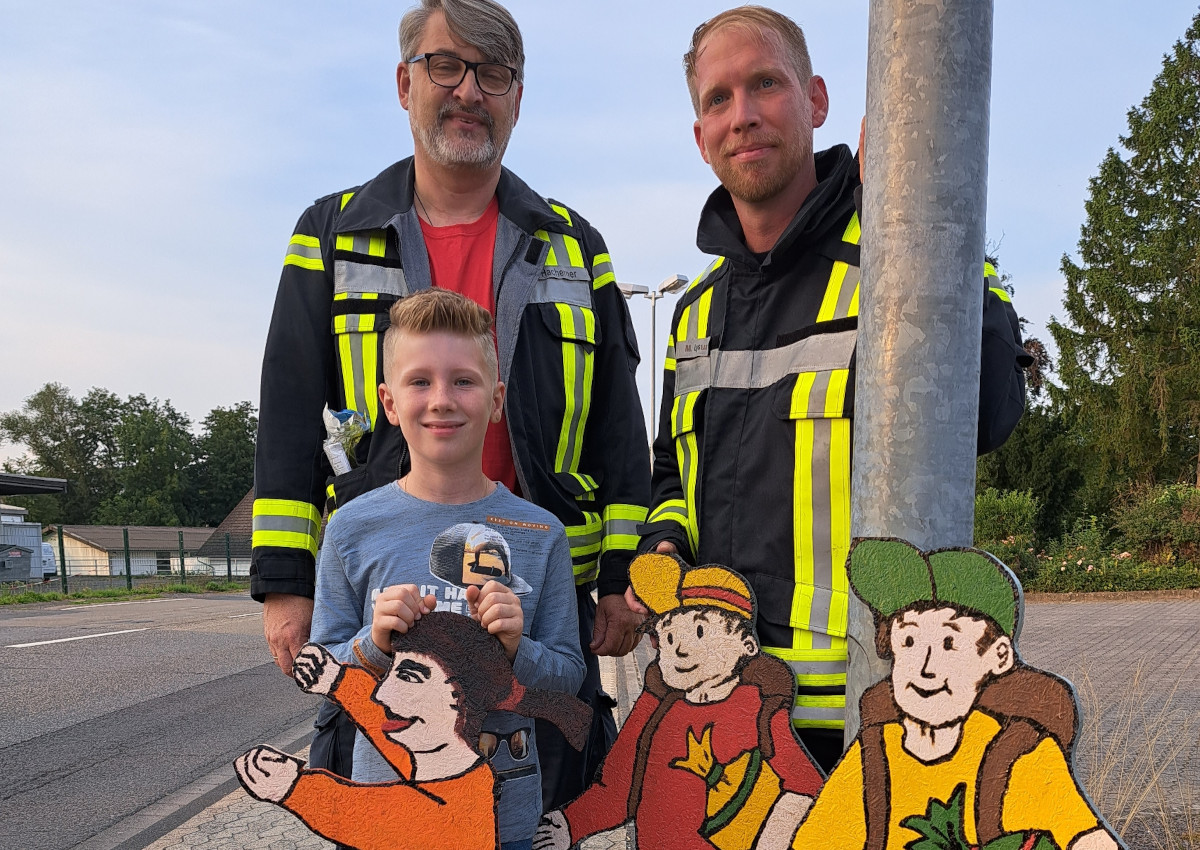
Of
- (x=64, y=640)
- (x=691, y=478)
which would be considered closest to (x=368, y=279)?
(x=691, y=478)

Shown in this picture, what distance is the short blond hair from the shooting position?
219cm

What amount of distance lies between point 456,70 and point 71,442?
84199 mm

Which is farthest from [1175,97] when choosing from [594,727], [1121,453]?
[594,727]

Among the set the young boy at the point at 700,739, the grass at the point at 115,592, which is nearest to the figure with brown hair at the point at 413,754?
the young boy at the point at 700,739

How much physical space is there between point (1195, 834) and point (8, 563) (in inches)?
1292

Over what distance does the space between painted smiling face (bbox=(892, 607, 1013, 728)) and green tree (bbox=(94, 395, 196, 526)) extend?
7624 cm

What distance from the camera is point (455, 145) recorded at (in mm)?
2365

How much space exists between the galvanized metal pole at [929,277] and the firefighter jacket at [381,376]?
962mm

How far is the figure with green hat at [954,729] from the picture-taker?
4.60ft

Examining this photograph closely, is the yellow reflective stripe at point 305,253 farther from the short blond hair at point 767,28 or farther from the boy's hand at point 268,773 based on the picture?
the boy's hand at point 268,773

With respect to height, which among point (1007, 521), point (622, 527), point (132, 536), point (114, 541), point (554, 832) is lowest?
point (114, 541)

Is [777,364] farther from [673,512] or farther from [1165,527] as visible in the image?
[1165,527]

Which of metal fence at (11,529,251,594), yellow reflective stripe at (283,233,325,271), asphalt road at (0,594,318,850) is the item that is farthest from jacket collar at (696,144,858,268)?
metal fence at (11,529,251,594)

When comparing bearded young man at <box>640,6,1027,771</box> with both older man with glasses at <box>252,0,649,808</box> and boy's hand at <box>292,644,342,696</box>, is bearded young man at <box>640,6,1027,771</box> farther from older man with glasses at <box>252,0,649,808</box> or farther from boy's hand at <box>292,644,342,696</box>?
boy's hand at <box>292,644,342,696</box>
